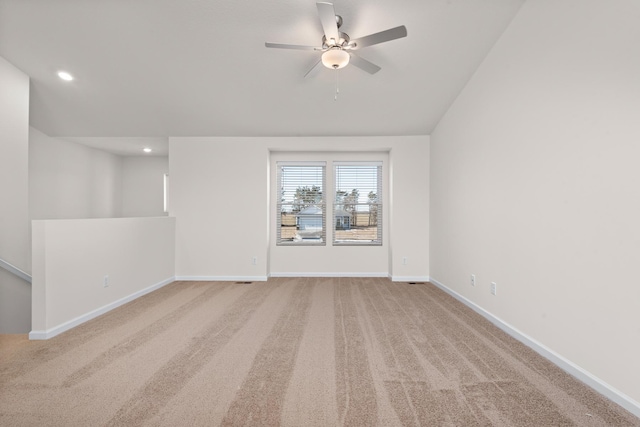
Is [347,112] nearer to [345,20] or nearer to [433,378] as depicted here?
[345,20]

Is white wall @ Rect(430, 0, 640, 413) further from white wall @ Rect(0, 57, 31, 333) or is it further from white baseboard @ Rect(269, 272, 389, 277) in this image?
white wall @ Rect(0, 57, 31, 333)

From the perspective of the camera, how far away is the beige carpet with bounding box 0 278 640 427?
1.54 meters

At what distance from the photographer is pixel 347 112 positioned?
→ 403 cm

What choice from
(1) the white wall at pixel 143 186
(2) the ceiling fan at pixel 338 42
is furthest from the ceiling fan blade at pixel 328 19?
(1) the white wall at pixel 143 186

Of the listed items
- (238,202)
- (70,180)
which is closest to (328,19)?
(238,202)

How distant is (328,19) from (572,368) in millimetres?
3116

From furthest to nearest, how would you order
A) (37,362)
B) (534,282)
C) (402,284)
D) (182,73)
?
(402,284) < (182,73) < (534,282) < (37,362)

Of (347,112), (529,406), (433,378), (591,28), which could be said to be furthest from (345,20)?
(529,406)

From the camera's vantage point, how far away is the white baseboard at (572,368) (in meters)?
1.61

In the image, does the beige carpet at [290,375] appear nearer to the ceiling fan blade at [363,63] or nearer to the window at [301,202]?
the window at [301,202]

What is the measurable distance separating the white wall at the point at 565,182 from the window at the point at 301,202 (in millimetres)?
2607

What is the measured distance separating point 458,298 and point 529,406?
6.91ft

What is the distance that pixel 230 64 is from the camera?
3182 mm

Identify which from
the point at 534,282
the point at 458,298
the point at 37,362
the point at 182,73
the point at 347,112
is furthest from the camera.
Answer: the point at 347,112
